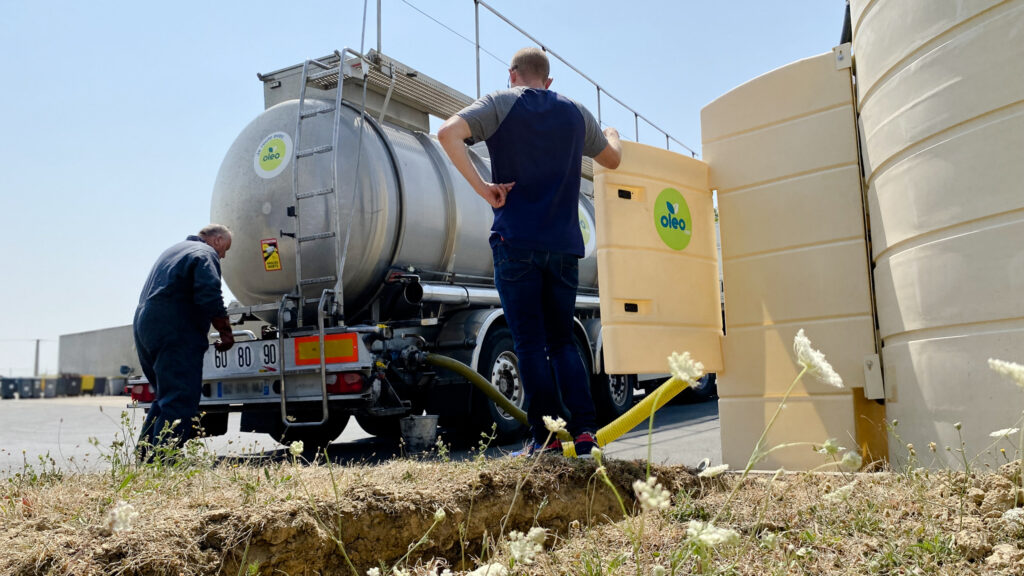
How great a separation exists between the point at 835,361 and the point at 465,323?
3446mm

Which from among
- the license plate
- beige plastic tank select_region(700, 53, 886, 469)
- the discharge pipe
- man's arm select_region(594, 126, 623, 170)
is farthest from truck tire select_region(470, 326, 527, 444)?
man's arm select_region(594, 126, 623, 170)

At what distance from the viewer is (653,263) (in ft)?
12.5

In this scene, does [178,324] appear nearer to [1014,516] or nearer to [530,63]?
[530,63]

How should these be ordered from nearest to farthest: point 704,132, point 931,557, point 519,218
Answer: point 931,557, point 519,218, point 704,132

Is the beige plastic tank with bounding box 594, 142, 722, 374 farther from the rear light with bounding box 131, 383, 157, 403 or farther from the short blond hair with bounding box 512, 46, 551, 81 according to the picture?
the rear light with bounding box 131, 383, 157, 403

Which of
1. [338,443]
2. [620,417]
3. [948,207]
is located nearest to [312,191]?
[338,443]

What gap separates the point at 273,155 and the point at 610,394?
14.6ft

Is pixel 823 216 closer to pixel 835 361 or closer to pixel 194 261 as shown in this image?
pixel 835 361

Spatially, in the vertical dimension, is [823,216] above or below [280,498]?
above

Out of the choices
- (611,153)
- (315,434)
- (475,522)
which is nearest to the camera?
(475,522)

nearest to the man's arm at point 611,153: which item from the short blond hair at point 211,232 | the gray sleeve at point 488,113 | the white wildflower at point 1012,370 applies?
the gray sleeve at point 488,113

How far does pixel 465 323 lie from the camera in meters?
6.37

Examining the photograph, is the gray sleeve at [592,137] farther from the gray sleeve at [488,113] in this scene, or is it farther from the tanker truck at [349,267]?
the tanker truck at [349,267]

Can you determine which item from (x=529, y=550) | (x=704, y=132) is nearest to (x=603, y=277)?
(x=704, y=132)
